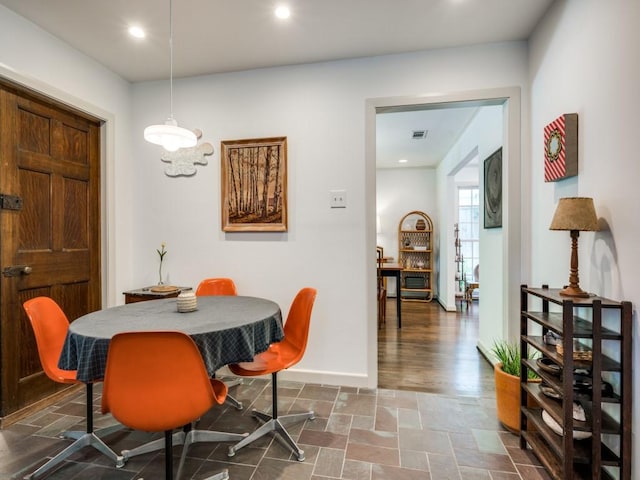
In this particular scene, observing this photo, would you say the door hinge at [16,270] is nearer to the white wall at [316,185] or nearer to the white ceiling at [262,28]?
the white wall at [316,185]

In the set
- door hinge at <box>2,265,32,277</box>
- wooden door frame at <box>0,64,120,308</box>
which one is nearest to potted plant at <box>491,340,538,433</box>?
wooden door frame at <box>0,64,120,308</box>

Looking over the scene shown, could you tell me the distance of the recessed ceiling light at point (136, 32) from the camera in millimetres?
2375

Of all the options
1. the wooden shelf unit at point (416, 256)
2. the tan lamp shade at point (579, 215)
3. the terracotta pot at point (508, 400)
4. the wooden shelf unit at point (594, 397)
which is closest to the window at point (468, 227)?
the wooden shelf unit at point (416, 256)

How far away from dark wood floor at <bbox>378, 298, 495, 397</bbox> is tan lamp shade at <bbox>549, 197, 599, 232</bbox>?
1.62 m

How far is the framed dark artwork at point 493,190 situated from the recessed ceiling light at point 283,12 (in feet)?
6.95

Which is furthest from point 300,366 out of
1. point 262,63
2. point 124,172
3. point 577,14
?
point 577,14

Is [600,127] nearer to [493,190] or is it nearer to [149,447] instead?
[493,190]

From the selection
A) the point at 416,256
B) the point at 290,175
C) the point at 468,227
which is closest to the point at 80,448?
the point at 290,175

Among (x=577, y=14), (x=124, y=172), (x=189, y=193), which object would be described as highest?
(x=577, y=14)

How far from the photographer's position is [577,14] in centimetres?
184

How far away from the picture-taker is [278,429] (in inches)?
78.7

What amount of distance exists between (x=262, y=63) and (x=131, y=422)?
275cm

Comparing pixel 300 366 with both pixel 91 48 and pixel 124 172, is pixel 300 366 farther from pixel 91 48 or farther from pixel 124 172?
pixel 91 48

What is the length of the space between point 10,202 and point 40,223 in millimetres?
261
